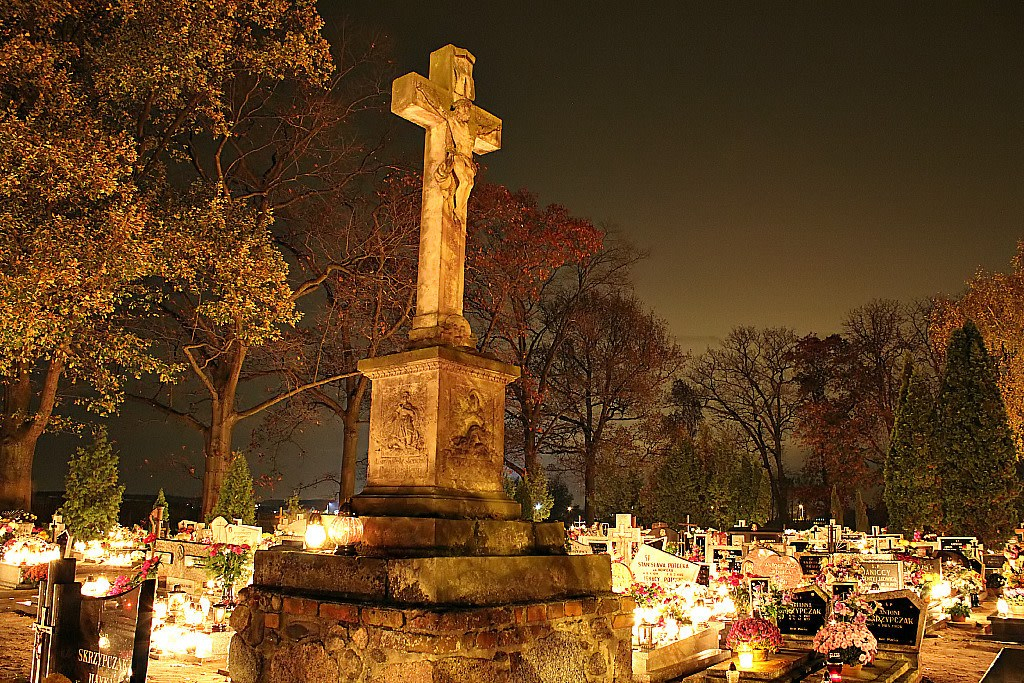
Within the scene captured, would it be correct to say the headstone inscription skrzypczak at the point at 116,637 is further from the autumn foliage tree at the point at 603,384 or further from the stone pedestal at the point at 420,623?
the autumn foliage tree at the point at 603,384

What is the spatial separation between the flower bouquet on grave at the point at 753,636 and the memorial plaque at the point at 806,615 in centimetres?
119

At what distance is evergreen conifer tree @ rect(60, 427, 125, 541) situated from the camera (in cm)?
1825

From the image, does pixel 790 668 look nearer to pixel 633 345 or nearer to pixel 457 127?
pixel 457 127

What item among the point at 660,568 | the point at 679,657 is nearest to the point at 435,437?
the point at 679,657

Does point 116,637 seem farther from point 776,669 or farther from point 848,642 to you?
point 848,642

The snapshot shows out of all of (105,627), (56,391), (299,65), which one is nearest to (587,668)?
(105,627)

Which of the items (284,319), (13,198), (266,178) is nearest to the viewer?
(13,198)

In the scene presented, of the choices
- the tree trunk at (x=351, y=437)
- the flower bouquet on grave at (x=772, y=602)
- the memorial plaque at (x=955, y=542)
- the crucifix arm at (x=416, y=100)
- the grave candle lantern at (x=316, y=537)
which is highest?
the crucifix arm at (x=416, y=100)

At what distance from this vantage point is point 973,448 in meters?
22.9

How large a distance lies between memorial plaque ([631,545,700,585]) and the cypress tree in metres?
15.7

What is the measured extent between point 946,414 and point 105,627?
78.4ft

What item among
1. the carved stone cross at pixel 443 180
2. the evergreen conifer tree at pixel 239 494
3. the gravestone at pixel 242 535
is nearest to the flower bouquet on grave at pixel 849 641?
the carved stone cross at pixel 443 180

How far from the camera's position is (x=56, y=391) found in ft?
52.5

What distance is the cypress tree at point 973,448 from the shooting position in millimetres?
22250
